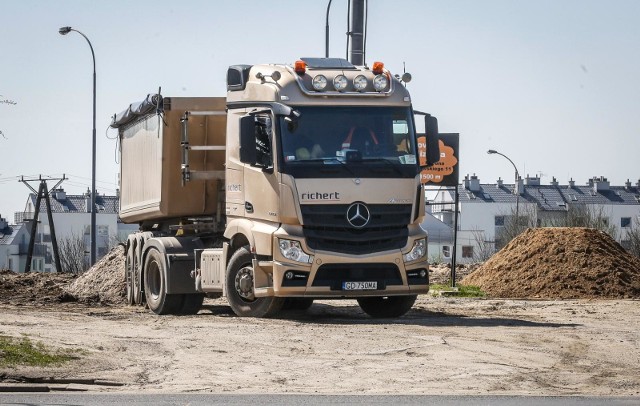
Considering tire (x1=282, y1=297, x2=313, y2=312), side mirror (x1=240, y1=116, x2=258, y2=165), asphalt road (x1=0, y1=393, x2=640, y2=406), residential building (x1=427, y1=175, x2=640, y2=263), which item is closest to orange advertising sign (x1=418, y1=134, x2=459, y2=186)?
tire (x1=282, y1=297, x2=313, y2=312)

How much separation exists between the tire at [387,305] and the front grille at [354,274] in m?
1.22

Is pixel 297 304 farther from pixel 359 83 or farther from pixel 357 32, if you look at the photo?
pixel 357 32

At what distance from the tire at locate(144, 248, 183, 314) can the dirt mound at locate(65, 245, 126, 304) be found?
4317 millimetres

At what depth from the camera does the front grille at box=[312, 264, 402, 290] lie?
20641mm

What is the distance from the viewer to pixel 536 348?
17.5m

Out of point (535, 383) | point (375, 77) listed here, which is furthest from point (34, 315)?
point (535, 383)

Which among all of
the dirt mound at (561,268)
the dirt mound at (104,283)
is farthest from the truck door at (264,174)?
the dirt mound at (561,268)

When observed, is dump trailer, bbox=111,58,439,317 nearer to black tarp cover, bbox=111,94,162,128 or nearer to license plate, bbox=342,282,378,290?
license plate, bbox=342,282,378,290

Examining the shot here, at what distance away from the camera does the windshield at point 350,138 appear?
20.5m

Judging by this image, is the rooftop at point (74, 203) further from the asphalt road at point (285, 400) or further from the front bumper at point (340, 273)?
the asphalt road at point (285, 400)

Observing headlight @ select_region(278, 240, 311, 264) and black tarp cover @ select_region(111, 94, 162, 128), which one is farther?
black tarp cover @ select_region(111, 94, 162, 128)

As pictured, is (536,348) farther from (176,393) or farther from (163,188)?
(163,188)

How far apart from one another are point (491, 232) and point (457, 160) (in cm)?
9982

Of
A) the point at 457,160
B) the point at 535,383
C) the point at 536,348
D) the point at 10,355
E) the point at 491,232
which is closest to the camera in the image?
the point at 535,383
